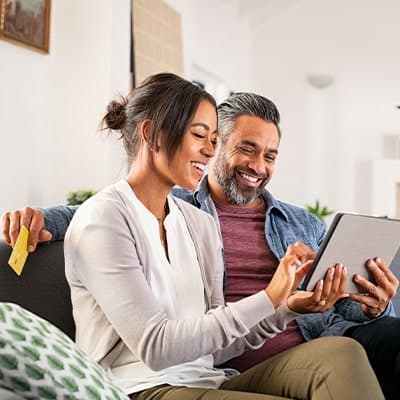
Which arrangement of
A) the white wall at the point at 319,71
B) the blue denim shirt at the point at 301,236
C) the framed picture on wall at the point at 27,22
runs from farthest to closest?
the white wall at the point at 319,71 → the framed picture on wall at the point at 27,22 → the blue denim shirt at the point at 301,236

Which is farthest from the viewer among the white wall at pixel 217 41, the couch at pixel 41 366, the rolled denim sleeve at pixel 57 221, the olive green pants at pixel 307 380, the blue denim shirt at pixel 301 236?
the white wall at pixel 217 41

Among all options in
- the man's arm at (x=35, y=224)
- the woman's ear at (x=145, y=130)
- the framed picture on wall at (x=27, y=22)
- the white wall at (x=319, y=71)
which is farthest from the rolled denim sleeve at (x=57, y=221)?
the white wall at (x=319, y=71)

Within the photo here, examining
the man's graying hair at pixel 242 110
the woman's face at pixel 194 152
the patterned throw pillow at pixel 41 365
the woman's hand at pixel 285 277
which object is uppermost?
the man's graying hair at pixel 242 110

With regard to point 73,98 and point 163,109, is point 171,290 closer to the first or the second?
point 163,109

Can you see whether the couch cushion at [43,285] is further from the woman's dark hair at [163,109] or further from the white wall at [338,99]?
the white wall at [338,99]

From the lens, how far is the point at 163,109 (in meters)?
1.75

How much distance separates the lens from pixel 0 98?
3.43 metres

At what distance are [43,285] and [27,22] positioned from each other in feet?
6.85

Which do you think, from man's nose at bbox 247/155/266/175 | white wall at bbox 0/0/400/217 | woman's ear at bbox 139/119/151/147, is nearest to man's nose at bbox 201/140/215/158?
woman's ear at bbox 139/119/151/147

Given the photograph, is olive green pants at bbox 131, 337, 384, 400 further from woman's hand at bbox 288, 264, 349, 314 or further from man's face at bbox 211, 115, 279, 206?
man's face at bbox 211, 115, 279, 206

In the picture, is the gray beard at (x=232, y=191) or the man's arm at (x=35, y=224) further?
the gray beard at (x=232, y=191)

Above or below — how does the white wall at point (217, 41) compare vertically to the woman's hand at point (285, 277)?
above

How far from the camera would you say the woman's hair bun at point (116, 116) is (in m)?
1.87

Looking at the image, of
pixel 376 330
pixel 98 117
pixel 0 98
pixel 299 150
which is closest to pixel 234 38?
pixel 299 150
